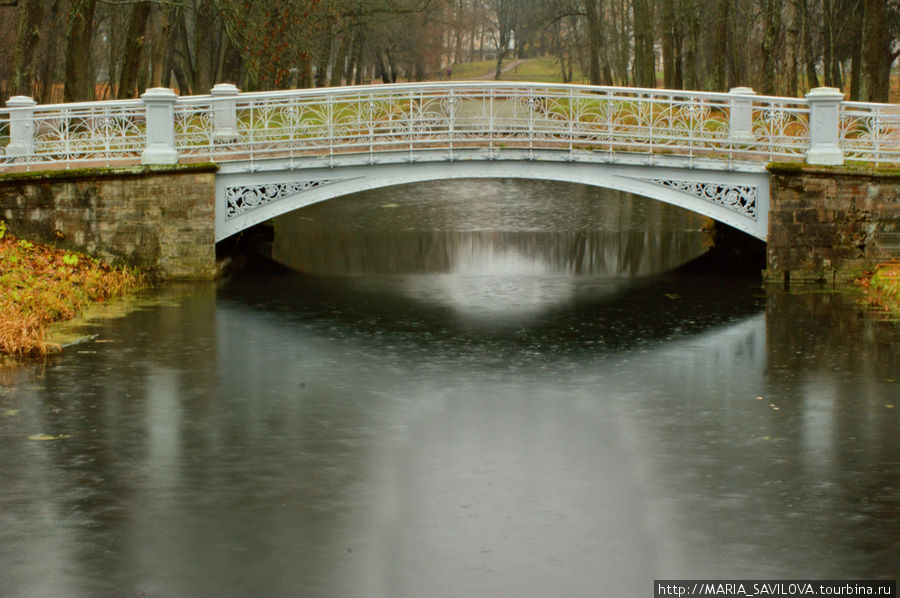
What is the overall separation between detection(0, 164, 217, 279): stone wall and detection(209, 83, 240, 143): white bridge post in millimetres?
640

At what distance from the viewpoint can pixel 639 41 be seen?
32.9 m

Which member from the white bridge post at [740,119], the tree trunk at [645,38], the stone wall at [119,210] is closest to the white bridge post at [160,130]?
the stone wall at [119,210]

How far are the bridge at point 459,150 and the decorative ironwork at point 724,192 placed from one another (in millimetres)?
14

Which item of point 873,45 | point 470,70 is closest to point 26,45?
point 873,45

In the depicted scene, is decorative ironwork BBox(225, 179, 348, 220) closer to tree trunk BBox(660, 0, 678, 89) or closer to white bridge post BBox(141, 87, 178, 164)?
white bridge post BBox(141, 87, 178, 164)

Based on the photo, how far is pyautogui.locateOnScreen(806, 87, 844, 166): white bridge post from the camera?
17844 mm

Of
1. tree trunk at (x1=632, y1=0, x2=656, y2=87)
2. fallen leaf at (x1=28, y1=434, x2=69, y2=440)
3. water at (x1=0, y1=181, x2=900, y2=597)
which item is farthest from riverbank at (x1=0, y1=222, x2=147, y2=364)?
tree trunk at (x1=632, y1=0, x2=656, y2=87)

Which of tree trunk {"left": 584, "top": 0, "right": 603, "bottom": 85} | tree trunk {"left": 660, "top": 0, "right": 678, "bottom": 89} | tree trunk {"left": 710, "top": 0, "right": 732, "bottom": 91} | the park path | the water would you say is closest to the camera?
the water

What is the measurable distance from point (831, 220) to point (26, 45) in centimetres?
1331

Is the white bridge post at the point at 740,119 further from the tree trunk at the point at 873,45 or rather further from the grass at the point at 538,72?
the grass at the point at 538,72

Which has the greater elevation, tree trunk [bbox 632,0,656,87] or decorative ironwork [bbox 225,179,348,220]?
tree trunk [bbox 632,0,656,87]

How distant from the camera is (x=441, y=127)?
746 inches

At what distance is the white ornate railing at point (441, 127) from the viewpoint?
1792 centimetres

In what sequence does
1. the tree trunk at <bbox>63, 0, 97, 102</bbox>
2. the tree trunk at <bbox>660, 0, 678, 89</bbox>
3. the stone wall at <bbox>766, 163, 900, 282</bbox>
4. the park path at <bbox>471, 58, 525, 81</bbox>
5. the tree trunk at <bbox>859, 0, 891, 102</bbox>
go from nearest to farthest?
1. the stone wall at <bbox>766, 163, 900, 282</bbox>
2. the tree trunk at <bbox>63, 0, 97, 102</bbox>
3. the tree trunk at <bbox>859, 0, 891, 102</bbox>
4. the tree trunk at <bbox>660, 0, 678, 89</bbox>
5. the park path at <bbox>471, 58, 525, 81</bbox>
